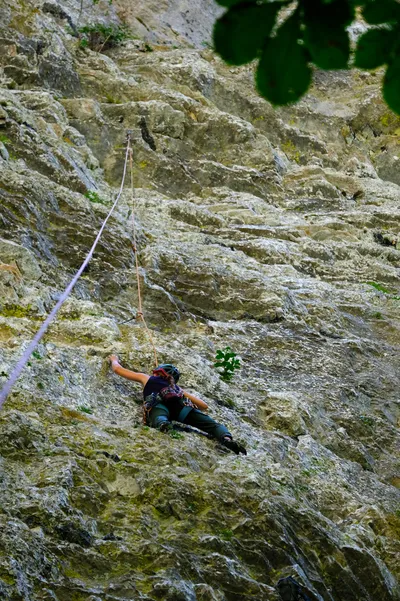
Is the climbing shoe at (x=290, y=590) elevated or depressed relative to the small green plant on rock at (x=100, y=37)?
elevated

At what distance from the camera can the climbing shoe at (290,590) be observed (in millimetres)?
4914

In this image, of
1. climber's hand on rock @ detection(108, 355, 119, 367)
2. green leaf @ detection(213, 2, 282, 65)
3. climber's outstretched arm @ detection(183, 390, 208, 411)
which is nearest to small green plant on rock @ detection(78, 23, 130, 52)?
climber's hand on rock @ detection(108, 355, 119, 367)

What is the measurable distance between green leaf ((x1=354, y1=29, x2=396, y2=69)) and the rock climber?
569 centimetres

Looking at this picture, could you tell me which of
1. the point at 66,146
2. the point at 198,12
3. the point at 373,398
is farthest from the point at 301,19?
the point at 198,12

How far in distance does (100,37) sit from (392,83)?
25.8 m

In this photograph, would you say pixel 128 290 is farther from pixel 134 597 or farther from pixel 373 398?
pixel 134 597

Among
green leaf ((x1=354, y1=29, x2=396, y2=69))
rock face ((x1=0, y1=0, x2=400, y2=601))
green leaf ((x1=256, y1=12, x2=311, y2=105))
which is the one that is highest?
green leaf ((x1=354, y1=29, x2=396, y2=69))

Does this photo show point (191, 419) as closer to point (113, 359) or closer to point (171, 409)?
point (171, 409)

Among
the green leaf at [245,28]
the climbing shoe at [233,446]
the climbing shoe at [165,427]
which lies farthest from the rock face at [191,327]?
the green leaf at [245,28]

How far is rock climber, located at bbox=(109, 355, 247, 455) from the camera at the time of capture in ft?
23.6

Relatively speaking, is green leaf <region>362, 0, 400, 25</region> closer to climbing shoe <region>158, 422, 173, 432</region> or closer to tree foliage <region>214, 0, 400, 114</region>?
tree foliage <region>214, 0, 400, 114</region>

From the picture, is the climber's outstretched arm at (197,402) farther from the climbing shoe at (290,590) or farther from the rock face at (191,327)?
the climbing shoe at (290,590)

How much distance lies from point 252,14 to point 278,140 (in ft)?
76.4

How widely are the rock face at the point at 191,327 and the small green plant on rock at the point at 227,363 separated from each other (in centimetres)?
19
